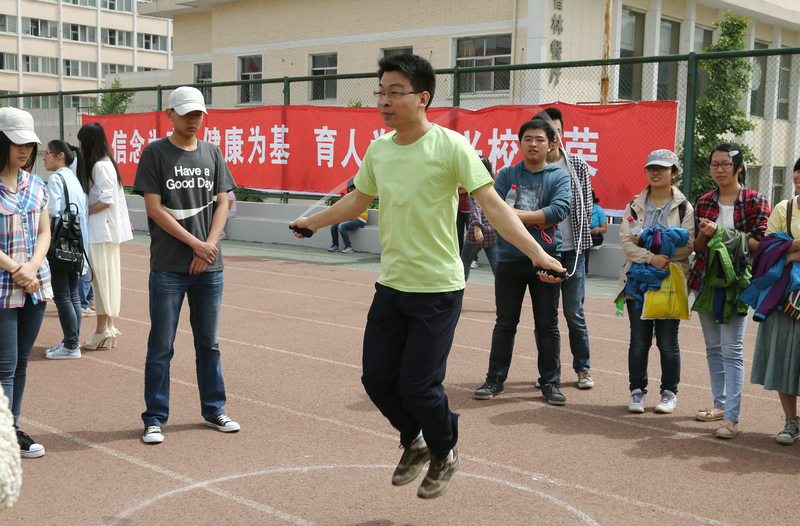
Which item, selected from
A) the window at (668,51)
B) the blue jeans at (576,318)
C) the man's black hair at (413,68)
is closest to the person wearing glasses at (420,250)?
the man's black hair at (413,68)

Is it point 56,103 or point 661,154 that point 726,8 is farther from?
point 661,154

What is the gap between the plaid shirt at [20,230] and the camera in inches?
173

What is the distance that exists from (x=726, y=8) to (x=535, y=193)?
25.8 m

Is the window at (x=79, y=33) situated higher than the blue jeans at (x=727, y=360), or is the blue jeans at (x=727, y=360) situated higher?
the window at (x=79, y=33)

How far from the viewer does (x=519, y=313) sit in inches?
234

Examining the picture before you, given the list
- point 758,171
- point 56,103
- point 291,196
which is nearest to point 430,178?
point 291,196

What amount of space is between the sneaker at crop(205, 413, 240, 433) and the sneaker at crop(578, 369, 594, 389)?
8.81 ft

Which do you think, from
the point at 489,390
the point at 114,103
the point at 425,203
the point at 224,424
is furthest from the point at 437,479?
the point at 114,103

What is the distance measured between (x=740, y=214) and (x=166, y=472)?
12.5 ft

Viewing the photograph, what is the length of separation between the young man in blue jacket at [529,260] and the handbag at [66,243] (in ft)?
10.8

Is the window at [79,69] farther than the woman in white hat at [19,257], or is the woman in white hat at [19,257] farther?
the window at [79,69]

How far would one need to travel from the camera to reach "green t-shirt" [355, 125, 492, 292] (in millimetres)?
3701

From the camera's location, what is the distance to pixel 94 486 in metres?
4.16

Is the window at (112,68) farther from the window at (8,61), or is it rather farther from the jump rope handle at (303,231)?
the jump rope handle at (303,231)
